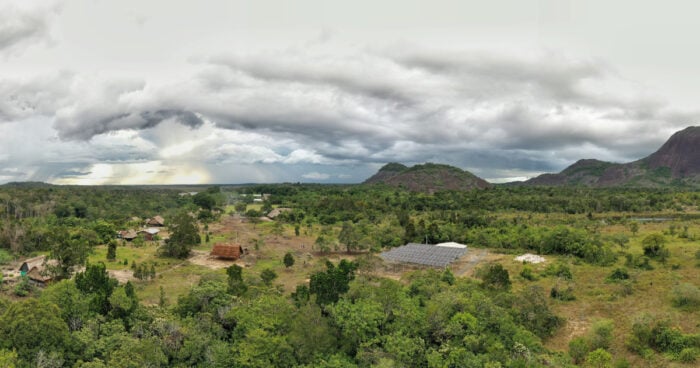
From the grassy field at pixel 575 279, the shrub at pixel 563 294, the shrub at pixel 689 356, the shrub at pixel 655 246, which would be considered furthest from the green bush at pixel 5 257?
the shrub at pixel 655 246

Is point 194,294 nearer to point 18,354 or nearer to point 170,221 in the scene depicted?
point 18,354

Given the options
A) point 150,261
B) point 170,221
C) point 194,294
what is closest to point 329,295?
point 194,294

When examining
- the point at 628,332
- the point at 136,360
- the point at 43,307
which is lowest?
the point at 628,332

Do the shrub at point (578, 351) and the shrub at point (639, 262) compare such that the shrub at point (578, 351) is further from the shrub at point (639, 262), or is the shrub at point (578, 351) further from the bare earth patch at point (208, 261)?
the bare earth patch at point (208, 261)

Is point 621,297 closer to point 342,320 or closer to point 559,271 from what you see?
point 559,271

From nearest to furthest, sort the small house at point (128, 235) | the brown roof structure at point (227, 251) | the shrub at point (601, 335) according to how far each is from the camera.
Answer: the shrub at point (601, 335) → the brown roof structure at point (227, 251) → the small house at point (128, 235)

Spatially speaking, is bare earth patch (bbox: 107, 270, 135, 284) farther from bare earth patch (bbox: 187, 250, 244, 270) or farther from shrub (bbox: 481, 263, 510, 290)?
shrub (bbox: 481, 263, 510, 290)

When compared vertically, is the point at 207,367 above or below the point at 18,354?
below
